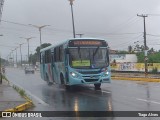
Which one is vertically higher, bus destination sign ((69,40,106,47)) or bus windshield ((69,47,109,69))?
bus destination sign ((69,40,106,47))

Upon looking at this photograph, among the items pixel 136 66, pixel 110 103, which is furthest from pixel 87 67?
pixel 136 66

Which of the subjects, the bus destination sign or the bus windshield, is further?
the bus destination sign

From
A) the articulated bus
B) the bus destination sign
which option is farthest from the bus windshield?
the bus destination sign

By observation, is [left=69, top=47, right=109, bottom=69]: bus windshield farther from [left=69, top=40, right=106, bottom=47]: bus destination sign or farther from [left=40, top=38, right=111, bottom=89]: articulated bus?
[left=69, top=40, right=106, bottom=47]: bus destination sign

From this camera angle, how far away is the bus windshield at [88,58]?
23438 mm

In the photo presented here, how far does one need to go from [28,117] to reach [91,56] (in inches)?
424

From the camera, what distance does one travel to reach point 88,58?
77.2ft

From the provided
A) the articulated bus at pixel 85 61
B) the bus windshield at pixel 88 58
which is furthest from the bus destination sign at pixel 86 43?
the bus windshield at pixel 88 58

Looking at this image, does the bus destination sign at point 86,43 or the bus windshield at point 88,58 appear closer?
the bus windshield at point 88,58

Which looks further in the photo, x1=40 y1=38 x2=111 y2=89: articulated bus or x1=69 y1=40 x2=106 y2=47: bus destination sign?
x1=69 y1=40 x2=106 y2=47: bus destination sign

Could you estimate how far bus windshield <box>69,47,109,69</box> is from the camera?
76.9 feet

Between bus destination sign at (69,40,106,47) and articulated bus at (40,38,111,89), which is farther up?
bus destination sign at (69,40,106,47)

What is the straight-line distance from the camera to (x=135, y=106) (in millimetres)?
14969

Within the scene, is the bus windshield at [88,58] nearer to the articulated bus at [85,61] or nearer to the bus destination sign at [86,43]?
the articulated bus at [85,61]
